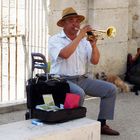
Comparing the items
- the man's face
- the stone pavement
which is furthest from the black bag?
the stone pavement

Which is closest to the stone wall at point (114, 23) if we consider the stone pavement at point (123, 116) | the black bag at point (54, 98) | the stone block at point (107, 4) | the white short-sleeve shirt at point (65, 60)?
the stone block at point (107, 4)

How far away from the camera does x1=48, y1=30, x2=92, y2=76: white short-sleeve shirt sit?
584 centimetres

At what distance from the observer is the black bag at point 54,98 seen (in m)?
5.07

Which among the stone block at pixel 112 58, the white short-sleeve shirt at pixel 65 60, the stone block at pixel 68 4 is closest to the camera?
the white short-sleeve shirt at pixel 65 60

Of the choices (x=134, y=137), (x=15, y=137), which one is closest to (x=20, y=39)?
(x=134, y=137)

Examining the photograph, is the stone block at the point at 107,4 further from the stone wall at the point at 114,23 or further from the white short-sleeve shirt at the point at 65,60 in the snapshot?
the white short-sleeve shirt at the point at 65,60

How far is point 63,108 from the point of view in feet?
17.3

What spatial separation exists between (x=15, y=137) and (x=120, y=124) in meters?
2.37

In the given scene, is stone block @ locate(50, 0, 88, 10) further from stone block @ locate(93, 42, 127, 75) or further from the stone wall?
stone block @ locate(93, 42, 127, 75)

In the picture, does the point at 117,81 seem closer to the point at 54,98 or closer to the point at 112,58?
the point at 112,58

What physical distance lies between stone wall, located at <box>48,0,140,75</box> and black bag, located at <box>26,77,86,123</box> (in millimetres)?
2121

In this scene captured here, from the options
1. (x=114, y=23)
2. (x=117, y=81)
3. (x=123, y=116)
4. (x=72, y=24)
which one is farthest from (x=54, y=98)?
(x=114, y=23)

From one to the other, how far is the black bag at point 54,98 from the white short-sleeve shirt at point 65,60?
1.04 feet

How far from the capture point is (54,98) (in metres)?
5.49
